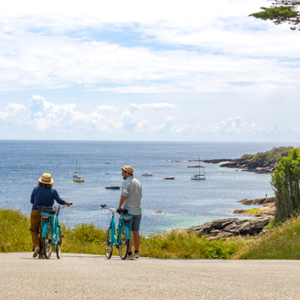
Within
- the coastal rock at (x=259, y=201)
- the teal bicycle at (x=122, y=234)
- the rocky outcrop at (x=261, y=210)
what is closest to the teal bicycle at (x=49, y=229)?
the teal bicycle at (x=122, y=234)

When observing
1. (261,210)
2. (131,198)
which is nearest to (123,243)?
(131,198)

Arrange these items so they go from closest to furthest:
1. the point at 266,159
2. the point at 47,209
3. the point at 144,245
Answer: the point at 47,209, the point at 144,245, the point at 266,159

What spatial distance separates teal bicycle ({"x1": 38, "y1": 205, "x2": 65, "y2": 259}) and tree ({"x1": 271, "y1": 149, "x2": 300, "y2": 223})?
71.4ft

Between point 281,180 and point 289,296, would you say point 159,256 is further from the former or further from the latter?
point 281,180

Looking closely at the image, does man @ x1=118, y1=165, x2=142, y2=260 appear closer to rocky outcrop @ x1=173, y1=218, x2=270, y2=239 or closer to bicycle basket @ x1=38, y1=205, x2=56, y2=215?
bicycle basket @ x1=38, y1=205, x2=56, y2=215

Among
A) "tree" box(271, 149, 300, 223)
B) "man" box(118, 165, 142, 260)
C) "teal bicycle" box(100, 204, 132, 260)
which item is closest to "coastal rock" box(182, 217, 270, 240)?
"tree" box(271, 149, 300, 223)

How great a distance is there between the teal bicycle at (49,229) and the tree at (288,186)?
71.4 feet

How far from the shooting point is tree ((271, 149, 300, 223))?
2683cm

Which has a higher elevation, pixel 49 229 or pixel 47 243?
pixel 49 229

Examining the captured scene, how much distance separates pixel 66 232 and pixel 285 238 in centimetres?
718

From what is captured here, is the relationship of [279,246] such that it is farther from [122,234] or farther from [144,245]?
[122,234]

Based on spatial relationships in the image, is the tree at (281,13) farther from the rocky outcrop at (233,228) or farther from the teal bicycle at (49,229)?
the rocky outcrop at (233,228)

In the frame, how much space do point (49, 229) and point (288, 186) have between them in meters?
22.7

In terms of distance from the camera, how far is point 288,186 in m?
27.2
